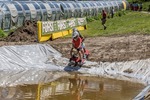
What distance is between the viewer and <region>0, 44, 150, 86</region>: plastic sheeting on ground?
16320 millimetres

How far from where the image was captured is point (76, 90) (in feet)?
47.9

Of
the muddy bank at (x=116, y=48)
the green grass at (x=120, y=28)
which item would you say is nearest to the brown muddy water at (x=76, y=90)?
the muddy bank at (x=116, y=48)

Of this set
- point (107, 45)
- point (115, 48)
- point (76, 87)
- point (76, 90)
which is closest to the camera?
point (76, 90)

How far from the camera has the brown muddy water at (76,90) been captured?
13.3 metres

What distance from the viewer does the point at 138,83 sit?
51.9ft

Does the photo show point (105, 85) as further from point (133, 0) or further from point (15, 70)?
point (133, 0)

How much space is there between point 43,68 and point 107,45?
5.63 metres

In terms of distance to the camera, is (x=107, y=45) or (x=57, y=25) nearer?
(x=107, y=45)

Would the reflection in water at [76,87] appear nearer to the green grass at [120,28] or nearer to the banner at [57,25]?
the banner at [57,25]

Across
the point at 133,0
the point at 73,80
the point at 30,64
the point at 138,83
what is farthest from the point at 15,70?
the point at 133,0

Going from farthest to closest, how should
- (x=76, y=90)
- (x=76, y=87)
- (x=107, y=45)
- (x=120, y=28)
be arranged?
1. (x=120, y=28)
2. (x=107, y=45)
3. (x=76, y=87)
4. (x=76, y=90)

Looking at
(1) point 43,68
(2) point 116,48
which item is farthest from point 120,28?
(1) point 43,68

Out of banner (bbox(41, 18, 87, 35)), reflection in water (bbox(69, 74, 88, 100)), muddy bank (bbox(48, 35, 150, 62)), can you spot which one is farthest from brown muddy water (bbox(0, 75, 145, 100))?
banner (bbox(41, 18, 87, 35))

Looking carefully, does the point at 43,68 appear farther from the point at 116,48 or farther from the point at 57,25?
the point at 57,25
